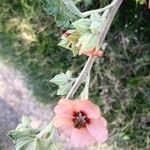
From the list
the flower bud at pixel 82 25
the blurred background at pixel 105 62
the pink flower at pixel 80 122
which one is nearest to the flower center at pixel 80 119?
the pink flower at pixel 80 122

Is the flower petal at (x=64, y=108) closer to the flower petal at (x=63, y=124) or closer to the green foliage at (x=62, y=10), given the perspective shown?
the flower petal at (x=63, y=124)

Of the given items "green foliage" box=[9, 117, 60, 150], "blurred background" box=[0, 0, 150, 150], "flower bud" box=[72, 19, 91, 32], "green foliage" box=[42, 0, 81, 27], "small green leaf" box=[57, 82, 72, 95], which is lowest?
"blurred background" box=[0, 0, 150, 150]

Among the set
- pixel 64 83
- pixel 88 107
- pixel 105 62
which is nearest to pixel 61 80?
pixel 64 83

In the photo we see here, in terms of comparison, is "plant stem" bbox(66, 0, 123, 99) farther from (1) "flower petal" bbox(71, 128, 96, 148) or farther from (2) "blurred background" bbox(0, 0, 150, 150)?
(2) "blurred background" bbox(0, 0, 150, 150)

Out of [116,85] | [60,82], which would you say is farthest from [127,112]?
[60,82]

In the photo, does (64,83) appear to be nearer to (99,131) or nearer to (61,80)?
(61,80)

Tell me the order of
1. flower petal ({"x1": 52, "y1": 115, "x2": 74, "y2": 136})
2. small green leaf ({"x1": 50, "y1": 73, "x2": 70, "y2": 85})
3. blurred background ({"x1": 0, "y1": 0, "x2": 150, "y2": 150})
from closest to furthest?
flower petal ({"x1": 52, "y1": 115, "x2": 74, "y2": 136}), small green leaf ({"x1": 50, "y1": 73, "x2": 70, "y2": 85}), blurred background ({"x1": 0, "y1": 0, "x2": 150, "y2": 150})

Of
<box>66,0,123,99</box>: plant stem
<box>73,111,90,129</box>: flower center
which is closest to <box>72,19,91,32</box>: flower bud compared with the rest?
<box>66,0,123,99</box>: plant stem
